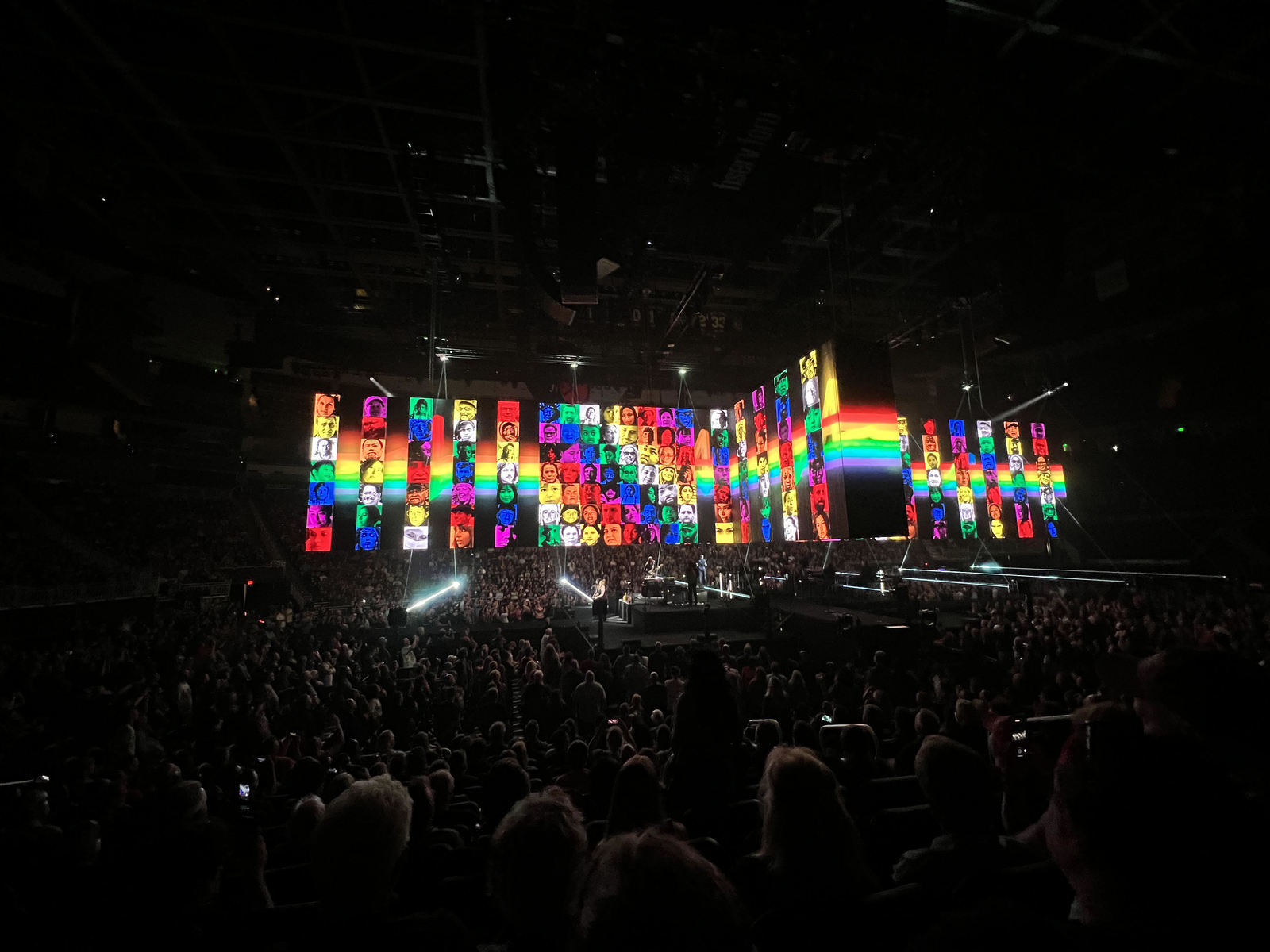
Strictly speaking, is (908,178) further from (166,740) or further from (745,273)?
(166,740)

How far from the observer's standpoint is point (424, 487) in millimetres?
16719

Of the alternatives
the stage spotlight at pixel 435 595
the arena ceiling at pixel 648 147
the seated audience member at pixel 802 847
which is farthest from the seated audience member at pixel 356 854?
the stage spotlight at pixel 435 595

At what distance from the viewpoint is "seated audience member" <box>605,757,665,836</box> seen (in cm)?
301

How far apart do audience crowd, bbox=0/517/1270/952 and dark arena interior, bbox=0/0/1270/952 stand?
0.06ft

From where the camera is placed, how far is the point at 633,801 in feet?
9.91

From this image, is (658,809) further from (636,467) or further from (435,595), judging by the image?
(435,595)

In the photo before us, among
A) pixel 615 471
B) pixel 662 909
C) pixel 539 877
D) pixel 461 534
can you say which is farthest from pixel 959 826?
pixel 615 471

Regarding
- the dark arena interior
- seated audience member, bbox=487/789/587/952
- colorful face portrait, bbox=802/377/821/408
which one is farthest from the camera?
colorful face portrait, bbox=802/377/821/408

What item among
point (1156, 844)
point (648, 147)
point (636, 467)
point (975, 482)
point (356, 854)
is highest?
point (648, 147)

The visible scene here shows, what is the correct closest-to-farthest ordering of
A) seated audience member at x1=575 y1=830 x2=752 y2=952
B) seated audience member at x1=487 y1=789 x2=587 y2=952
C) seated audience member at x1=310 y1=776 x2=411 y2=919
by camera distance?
seated audience member at x1=575 y1=830 x2=752 y2=952, seated audience member at x1=487 y1=789 x2=587 y2=952, seated audience member at x1=310 y1=776 x2=411 y2=919

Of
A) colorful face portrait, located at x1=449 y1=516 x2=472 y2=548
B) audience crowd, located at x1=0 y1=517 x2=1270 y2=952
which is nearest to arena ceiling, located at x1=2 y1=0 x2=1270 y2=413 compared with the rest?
colorful face portrait, located at x1=449 y1=516 x2=472 y2=548

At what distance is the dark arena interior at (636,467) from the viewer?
208 centimetres

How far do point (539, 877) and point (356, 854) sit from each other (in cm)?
69

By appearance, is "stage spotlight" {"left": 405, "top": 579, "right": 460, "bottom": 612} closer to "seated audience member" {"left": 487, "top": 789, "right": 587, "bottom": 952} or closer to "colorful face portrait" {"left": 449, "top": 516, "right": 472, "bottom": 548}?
"colorful face portrait" {"left": 449, "top": 516, "right": 472, "bottom": 548}
